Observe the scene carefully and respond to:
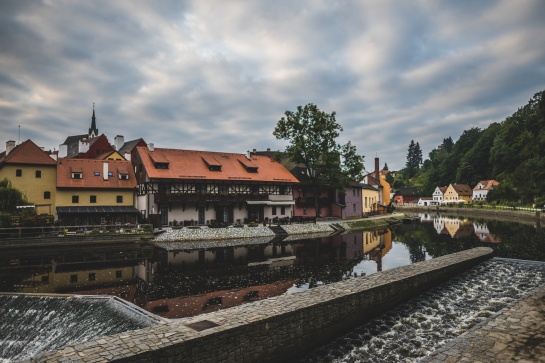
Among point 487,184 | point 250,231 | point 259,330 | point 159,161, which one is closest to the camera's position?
point 259,330

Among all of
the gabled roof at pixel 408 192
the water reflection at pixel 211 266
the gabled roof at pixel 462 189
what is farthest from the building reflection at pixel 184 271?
the gabled roof at pixel 408 192

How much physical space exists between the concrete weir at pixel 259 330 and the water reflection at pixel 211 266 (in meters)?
4.21

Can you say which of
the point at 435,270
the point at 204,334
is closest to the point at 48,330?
the point at 204,334

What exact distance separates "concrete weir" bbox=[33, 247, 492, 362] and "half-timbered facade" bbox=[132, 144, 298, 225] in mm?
28029

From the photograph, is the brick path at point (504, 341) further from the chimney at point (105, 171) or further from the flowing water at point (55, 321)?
the chimney at point (105, 171)

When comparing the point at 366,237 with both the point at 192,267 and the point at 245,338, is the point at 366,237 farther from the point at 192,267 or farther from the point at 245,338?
the point at 245,338

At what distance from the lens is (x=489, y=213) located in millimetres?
70750

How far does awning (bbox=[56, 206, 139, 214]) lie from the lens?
1377 inches

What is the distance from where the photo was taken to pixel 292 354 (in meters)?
9.50

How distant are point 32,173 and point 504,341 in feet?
141

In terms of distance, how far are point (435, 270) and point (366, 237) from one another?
21.9 metres

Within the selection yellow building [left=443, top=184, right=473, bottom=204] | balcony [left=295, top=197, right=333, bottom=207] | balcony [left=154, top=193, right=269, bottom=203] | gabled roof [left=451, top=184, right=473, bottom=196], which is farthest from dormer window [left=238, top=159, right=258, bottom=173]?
gabled roof [left=451, top=184, right=473, bottom=196]

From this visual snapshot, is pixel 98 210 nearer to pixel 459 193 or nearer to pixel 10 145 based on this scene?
pixel 10 145

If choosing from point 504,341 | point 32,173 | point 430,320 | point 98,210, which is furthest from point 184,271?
point 32,173
